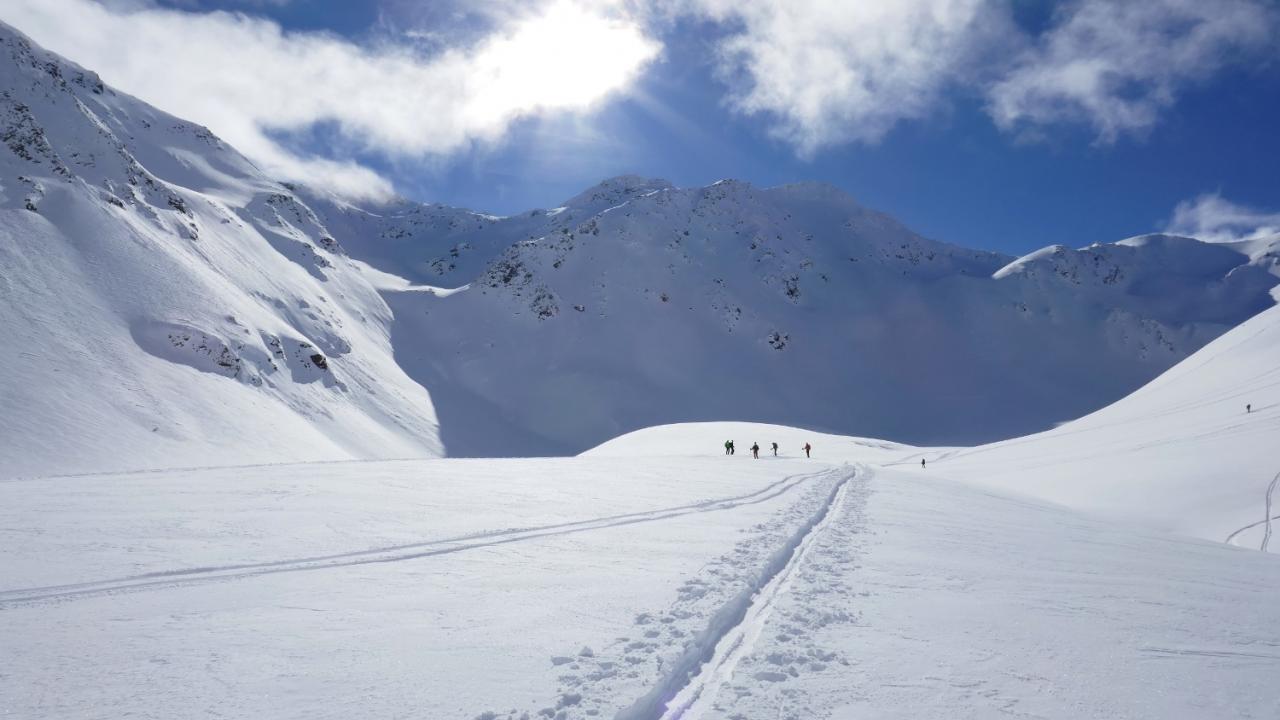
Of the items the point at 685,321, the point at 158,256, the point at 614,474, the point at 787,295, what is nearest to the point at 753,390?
the point at 685,321

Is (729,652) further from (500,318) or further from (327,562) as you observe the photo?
(500,318)

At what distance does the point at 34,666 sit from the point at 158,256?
91922mm

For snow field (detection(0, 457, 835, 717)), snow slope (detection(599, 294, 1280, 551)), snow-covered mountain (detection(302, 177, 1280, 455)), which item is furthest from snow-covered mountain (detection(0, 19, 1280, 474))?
snow field (detection(0, 457, 835, 717))

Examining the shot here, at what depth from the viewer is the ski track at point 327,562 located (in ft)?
23.4

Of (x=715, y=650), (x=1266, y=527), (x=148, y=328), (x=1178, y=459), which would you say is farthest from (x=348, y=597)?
(x=148, y=328)

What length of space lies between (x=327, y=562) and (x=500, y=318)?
449ft

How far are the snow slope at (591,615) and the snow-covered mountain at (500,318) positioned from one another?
1860 inches

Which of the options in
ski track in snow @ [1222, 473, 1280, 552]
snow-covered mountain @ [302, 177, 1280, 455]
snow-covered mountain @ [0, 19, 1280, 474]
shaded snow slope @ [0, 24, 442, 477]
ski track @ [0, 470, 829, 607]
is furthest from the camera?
snow-covered mountain @ [302, 177, 1280, 455]

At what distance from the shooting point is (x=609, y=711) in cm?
496

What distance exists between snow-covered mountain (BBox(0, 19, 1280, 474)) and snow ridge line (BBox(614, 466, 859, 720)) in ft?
178

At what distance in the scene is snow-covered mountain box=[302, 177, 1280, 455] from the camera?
121938mm

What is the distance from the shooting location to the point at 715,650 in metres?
6.32

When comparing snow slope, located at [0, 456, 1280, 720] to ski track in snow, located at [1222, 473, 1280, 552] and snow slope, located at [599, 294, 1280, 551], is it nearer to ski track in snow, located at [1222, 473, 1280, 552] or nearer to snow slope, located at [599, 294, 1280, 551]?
ski track in snow, located at [1222, 473, 1280, 552]

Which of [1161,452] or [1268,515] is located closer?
[1268,515]
